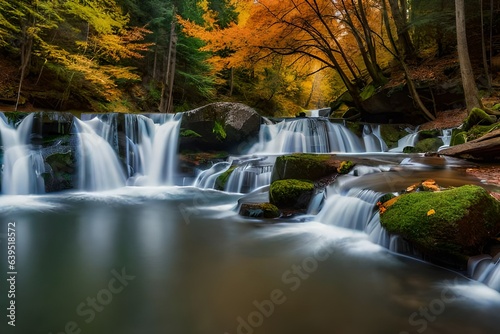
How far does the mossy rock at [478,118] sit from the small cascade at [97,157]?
10650 mm

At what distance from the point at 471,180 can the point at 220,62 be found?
11505mm

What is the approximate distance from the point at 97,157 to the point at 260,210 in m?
6.29

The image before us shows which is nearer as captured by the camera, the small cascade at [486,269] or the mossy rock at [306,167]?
the small cascade at [486,269]

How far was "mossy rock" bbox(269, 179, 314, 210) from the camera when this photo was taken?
21.0ft

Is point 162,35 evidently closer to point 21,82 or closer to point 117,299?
point 21,82

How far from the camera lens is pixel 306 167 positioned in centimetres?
733

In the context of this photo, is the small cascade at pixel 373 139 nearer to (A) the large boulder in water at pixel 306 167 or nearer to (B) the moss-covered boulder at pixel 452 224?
(A) the large boulder in water at pixel 306 167

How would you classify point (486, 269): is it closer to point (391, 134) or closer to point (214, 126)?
point (214, 126)

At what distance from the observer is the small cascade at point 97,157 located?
32.0 feet

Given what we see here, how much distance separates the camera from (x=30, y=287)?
358 cm

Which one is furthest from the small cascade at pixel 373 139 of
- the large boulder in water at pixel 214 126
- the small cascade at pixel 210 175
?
the small cascade at pixel 210 175

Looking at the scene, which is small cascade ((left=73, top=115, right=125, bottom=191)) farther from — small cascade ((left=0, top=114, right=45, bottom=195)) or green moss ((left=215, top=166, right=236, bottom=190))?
green moss ((left=215, top=166, right=236, bottom=190))

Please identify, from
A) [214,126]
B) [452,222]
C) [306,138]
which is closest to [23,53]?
[214,126]

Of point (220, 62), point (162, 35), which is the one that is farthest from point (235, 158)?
point (162, 35)
